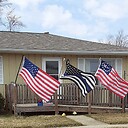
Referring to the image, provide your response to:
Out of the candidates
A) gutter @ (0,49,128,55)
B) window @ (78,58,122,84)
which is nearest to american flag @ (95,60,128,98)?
gutter @ (0,49,128,55)

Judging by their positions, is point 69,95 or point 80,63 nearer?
point 69,95

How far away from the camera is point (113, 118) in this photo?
11.9 metres

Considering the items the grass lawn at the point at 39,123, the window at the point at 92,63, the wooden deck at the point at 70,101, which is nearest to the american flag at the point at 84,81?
the wooden deck at the point at 70,101

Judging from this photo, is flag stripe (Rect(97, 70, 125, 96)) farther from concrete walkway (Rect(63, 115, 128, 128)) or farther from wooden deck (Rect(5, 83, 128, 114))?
concrete walkway (Rect(63, 115, 128, 128))

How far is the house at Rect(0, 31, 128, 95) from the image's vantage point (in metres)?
14.9

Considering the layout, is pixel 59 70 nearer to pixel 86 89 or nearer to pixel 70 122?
pixel 86 89

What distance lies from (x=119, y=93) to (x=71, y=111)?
7.33ft

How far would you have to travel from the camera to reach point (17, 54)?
15094mm

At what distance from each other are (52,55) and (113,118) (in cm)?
500

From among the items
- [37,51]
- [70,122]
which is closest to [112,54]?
[37,51]

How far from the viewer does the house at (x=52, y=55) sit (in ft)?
48.9

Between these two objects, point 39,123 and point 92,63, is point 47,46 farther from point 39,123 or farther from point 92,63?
point 39,123

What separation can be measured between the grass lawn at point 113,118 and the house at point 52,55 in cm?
365

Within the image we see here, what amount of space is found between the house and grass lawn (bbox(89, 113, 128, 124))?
365 cm
